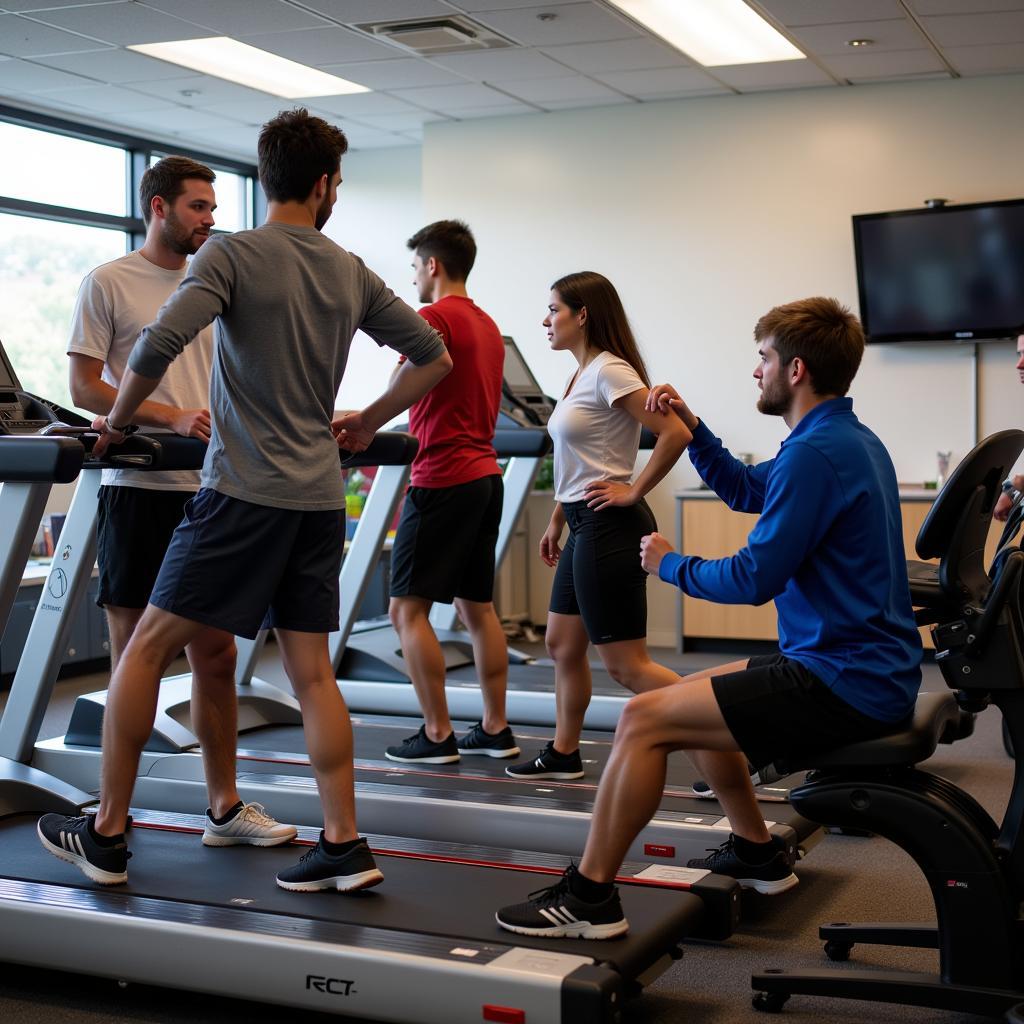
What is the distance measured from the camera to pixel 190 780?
3.88 m

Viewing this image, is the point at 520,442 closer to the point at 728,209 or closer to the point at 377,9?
the point at 377,9

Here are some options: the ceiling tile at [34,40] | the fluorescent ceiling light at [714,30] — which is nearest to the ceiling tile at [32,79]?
the ceiling tile at [34,40]

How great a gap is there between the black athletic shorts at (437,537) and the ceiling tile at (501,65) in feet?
10.2

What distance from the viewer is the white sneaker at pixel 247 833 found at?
10.1 ft

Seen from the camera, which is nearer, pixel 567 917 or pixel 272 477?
pixel 567 917

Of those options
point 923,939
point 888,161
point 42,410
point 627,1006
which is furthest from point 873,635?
point 888,161

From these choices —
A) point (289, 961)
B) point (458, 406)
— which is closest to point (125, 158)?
point (458, 406)

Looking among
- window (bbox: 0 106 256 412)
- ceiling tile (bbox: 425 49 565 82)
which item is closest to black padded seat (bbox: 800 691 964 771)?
→ ceiling tile (bbox: 425 49 565 82)

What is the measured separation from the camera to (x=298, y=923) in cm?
254

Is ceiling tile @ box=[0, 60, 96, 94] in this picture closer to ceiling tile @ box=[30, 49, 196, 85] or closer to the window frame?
ceiling tile @ box=[30, 49, 196, 85]

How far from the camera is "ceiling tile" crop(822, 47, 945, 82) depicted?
248 inches

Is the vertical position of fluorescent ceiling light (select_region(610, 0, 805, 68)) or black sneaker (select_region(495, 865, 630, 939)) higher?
fluorescent ceiling light (select_region(610, 0, 805, 68))

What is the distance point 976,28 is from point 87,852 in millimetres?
5056

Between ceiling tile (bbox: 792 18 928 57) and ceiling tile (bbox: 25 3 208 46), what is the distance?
2.69 m
